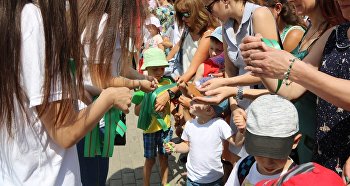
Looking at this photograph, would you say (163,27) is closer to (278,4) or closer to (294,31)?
(278,4)

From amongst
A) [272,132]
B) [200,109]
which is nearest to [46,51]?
[272,132]

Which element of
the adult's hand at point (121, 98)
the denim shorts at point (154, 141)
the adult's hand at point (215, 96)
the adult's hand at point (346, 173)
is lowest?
the denim shorts at point (154, 141)

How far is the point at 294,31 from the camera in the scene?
2.91 m

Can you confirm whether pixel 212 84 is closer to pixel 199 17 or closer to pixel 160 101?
pixel 160 101

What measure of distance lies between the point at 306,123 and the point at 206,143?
117 centimetres

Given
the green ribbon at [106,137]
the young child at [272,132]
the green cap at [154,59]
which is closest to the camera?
the young child at [272,132]

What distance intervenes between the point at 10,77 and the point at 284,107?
1.18 m

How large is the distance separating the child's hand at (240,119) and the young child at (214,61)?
79cm

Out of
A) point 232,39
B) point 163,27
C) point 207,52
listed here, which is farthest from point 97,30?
point 163,27

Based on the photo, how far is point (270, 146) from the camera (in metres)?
1.78

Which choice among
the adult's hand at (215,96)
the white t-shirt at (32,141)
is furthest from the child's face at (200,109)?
the white t-shirt at (32,141)

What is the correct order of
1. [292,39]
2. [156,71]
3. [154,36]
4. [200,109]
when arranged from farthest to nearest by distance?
1. [154,36]
2. [156,71]
3. [200,109]
4. [292,39]

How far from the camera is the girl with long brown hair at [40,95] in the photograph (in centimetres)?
139

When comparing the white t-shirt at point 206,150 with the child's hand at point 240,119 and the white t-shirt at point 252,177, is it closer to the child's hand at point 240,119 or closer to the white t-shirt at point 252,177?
the child's hand at point 240,119
